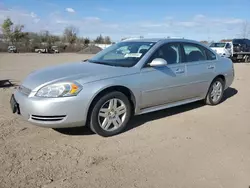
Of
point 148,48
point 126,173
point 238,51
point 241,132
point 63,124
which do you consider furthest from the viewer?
point 238,51

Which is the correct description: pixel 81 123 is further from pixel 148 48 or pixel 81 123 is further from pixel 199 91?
pixel 199 91

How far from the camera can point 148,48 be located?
15.6 feet

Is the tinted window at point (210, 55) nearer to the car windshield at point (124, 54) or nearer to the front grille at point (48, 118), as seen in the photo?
the car windshield at point (124, 54)

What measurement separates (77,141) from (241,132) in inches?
106

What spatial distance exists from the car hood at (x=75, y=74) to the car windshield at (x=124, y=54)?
0.27 m

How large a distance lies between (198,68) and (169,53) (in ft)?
2.72

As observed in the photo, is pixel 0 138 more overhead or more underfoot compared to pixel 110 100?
more underfoot

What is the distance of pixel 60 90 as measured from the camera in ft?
12.3

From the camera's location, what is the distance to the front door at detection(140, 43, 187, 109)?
4.50 metres

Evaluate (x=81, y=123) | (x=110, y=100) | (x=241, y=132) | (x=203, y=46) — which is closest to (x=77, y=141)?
(x=81, y=123)

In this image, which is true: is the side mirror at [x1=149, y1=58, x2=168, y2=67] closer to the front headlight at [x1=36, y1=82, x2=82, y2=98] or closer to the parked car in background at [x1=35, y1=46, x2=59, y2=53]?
the front headlight at [x1=36, y1=82, x2=82, y2=98]


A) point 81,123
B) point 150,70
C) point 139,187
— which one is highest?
point 150,70

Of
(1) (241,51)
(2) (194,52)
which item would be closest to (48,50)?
(1) (241,51)

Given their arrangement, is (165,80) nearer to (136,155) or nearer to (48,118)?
(136,155)
